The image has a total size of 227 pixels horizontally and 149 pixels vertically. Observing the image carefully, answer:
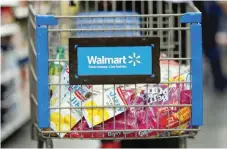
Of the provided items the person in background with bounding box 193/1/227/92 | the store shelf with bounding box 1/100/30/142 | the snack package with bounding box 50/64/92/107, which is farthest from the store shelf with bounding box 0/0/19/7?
the snack package with bounding box 50/64/92/107

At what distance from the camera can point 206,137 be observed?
4.84 m

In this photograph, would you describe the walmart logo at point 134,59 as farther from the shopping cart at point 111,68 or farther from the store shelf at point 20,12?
the store shelf at point 20,12

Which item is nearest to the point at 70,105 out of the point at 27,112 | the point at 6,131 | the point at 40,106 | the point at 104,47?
the point at 40,106

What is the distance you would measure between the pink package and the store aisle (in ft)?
6.76

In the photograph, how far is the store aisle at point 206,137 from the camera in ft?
14.9

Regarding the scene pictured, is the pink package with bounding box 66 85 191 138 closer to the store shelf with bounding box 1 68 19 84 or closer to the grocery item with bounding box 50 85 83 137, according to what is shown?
→ the grocery item with bounding box 50 85 83 137

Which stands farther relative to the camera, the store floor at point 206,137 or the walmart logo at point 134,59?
the store floor at point 206,137

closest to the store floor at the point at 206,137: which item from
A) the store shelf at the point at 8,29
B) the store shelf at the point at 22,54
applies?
the store shelf at the point at 22,54

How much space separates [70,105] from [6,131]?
2656mm

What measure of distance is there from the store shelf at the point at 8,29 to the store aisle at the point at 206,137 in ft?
2.74

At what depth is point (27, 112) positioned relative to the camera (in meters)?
5.25

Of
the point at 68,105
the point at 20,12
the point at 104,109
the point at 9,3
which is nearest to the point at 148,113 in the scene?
the point at 104,109

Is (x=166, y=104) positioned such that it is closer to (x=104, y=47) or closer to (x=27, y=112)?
(x=104, y=47)

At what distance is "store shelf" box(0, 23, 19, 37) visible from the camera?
14.8ft
